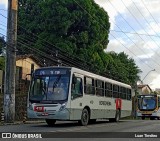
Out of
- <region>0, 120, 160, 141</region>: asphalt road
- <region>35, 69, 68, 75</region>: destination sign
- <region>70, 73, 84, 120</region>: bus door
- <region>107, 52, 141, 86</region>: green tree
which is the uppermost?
<region>107, 52, 141, 86</region>: green tree

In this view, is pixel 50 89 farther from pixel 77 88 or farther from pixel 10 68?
pixel 10 68

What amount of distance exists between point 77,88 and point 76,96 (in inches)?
18.0

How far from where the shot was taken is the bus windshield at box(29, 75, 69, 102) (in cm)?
2089

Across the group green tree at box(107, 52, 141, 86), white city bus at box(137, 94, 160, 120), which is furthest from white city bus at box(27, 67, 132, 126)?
green tree at box(107, 52, 141, 86)

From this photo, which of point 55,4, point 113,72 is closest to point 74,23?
point 55,4

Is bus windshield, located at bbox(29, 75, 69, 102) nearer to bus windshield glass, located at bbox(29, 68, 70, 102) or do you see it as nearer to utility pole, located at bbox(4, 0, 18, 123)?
bus windshield glass, located at bbox(29, 68, 70, 102)

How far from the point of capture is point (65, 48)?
45.2 m

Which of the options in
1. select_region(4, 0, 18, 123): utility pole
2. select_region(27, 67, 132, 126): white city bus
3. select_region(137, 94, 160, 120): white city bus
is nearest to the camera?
select_region(27, 67, 132, 126): white city bus

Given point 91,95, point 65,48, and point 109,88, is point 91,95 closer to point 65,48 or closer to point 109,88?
point 109,88

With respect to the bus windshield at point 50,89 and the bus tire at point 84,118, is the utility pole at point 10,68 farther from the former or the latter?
the bus tire at point 84,118

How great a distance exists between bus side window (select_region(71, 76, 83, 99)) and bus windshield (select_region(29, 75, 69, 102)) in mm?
470

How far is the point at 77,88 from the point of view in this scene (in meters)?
21.8

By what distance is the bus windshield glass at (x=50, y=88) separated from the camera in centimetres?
2089

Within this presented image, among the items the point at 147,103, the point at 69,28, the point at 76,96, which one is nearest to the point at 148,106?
the point at 147,103
